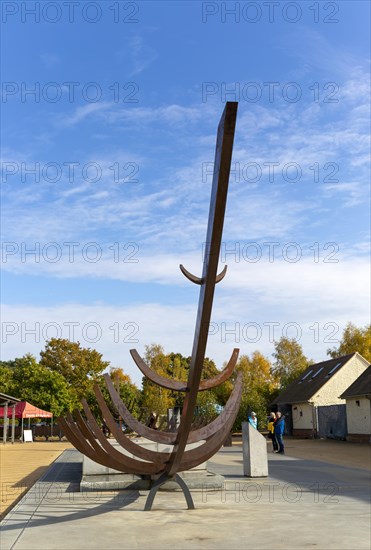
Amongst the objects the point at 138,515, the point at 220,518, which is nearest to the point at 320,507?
the point at 220,518

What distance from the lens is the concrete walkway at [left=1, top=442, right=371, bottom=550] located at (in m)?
6.71

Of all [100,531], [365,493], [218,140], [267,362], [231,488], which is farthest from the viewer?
[267,362]

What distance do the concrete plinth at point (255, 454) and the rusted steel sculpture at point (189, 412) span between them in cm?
423

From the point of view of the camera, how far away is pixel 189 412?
7.98 meters

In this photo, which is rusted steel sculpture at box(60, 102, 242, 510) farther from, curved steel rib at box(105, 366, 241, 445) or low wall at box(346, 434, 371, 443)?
low wall at box(346, 434, 371, 443)

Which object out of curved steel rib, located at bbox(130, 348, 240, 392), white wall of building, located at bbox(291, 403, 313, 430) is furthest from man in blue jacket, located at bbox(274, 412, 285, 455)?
white wall of building, located at bbox(291, 403, 313, 430)

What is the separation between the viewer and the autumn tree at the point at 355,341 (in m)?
63.8

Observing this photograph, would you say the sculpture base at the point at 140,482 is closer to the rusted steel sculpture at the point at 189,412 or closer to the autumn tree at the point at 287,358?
the rusted steel sculpture at the point at 189,412

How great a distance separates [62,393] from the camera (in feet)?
150

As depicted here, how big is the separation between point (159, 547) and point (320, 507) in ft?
11.6

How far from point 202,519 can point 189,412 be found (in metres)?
1.46

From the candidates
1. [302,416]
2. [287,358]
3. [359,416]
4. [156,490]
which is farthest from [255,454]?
[287,358]

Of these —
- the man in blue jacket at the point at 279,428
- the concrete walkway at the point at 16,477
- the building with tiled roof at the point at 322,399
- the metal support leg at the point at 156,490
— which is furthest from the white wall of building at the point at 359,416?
the metal support leg at the point at 156,490

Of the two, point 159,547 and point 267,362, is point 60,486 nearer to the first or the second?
point 159,547
